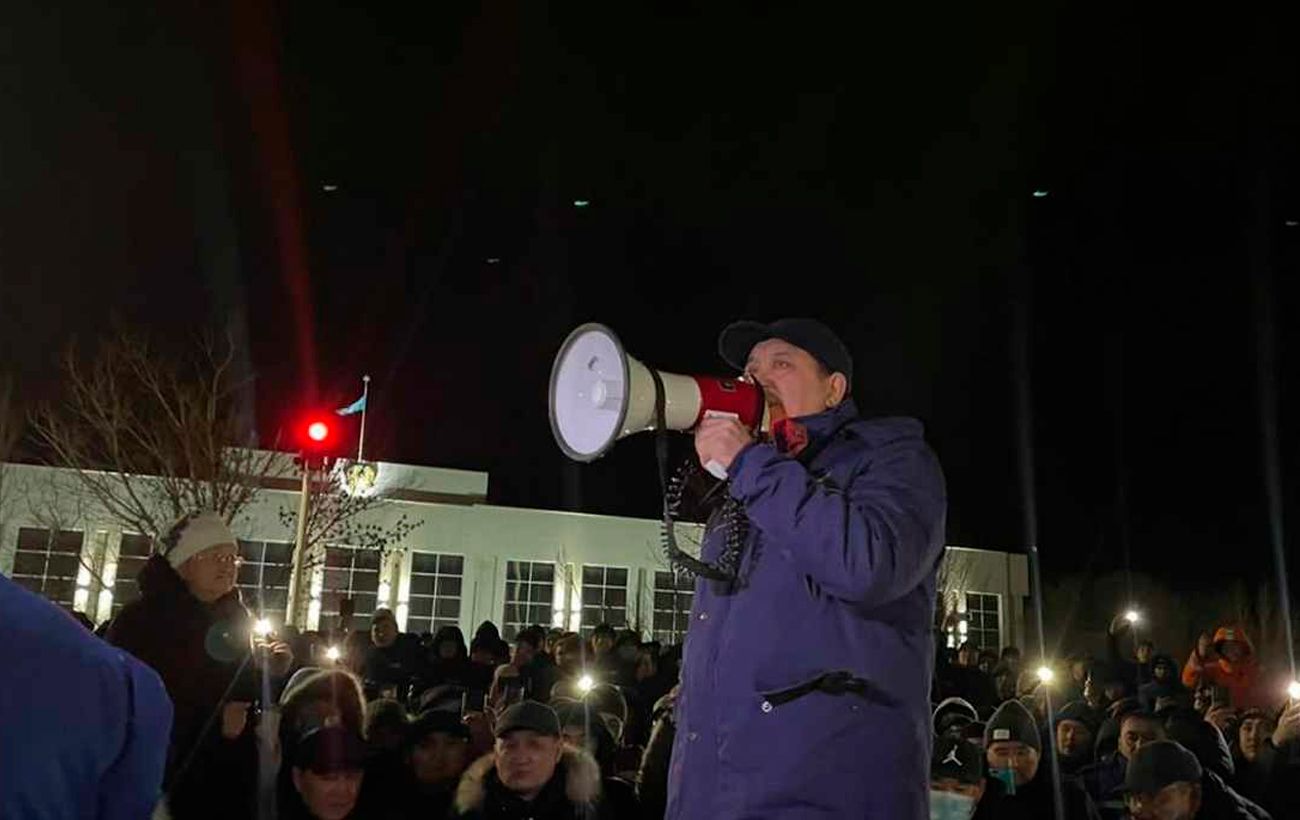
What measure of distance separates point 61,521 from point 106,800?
25970mm

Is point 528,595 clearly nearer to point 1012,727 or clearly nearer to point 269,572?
point 269,572

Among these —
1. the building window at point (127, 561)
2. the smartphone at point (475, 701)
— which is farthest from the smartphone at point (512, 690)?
the building window at point (127, 561)

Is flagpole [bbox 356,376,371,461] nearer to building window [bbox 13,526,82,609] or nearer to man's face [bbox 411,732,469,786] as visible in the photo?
building window [bbox 13,526,82,609]

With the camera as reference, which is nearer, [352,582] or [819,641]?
[819,641]

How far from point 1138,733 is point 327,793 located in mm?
4897

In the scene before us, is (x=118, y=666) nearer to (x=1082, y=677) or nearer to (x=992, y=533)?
(x=1082, y=677)

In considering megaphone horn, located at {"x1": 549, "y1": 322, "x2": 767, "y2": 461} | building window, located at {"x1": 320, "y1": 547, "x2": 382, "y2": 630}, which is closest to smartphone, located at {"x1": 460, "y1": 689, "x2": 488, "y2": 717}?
megaphone horn, located at {"x1": 549, "y1": 322, "x2": 767, "y2": 461}

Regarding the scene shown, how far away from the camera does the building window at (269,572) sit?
25953 millimetres

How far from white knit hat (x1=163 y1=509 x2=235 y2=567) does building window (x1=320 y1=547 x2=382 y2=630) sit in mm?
21268

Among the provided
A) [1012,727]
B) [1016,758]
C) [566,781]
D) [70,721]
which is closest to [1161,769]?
[1016,758]

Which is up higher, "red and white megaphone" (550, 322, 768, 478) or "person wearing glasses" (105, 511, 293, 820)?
"red and white megaphone" (550, 322, 768, 478)

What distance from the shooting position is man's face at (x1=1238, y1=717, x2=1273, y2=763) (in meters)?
7.80

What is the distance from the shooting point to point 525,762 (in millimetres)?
5348

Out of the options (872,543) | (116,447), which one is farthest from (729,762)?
(116,447)
